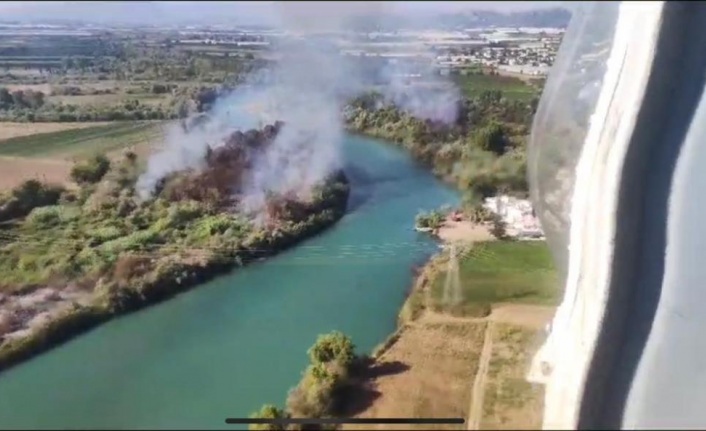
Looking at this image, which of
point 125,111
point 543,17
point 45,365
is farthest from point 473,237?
point 45,365

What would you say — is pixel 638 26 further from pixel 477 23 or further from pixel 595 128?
pixel 477 23

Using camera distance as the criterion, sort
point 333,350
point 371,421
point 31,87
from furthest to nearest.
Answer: point 31,87 < point 333,350 < point 371,421

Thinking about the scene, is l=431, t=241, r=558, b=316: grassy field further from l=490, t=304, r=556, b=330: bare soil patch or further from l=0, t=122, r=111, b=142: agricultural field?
l=0, t=122, r=111, b=142: agricultural field

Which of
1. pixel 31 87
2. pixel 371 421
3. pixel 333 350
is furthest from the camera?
pixel 31 87

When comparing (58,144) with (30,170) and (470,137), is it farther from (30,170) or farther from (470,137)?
(470,137)

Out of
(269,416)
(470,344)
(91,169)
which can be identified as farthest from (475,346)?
(91,169)

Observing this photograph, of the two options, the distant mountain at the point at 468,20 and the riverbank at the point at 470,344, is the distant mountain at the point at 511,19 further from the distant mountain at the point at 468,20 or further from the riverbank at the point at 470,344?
the riverbank at the point at 470,344

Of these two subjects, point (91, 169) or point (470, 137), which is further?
point (470, 137)

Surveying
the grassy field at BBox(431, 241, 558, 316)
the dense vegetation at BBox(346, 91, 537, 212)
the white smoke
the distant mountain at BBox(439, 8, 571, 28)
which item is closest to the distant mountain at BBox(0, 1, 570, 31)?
the distant mountain at BBox(439, 8, 571, 28)
